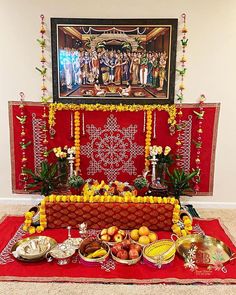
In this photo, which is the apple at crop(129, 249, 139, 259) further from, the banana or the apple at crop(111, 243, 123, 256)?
the banana

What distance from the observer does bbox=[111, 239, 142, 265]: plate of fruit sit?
101 inches

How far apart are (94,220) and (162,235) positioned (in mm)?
663

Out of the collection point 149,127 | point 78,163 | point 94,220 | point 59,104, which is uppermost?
point 59,104

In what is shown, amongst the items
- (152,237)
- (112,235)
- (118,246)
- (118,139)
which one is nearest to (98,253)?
(118,246)

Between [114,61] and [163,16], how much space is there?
2.26 ft

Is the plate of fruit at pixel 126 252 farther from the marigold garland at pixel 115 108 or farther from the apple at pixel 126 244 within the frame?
the marigold garland at pixel 115 108

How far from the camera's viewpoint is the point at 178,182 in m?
3.46

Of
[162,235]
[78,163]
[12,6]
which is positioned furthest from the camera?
[78,163]

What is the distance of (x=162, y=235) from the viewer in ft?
9.94

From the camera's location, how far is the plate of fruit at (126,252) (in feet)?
8.38

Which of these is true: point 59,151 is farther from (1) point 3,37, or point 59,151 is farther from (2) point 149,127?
(1) point 3,37

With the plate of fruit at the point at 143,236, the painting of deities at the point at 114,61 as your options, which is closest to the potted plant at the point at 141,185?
the plate of fruit at the point at 143,236

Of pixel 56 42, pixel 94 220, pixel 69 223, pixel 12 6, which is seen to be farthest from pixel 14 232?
pixel 12 6

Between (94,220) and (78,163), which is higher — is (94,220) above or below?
below
